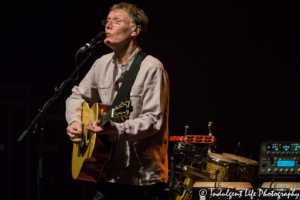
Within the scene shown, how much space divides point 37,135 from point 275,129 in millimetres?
3539

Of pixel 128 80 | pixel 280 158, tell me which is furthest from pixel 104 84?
pixel 280 158

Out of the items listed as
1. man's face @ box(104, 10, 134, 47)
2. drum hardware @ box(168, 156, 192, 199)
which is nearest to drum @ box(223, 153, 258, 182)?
drum hardware @ box(168, 156, 192, 199)

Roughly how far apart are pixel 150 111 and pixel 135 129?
8.1 inches

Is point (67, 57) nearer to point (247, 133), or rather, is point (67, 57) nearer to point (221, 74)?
point (221, 74)

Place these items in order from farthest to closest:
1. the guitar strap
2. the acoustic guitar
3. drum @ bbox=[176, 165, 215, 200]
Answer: drum @ bbox=[176, 165, 215, 200], the guitar strap, the acoustic guitar

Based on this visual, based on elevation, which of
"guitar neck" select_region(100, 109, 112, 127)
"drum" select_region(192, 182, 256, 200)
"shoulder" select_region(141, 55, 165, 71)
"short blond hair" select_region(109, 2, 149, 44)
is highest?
"short blond hair" select_region(109, 2, 149, 44)

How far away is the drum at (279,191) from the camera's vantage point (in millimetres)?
3783

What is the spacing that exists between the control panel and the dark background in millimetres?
756

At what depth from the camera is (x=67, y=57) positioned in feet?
17.9

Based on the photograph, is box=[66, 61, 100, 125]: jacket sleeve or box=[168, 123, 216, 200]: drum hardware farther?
box=[168, 123, 216, 200]: drum hardware

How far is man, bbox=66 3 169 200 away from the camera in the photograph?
2240mm

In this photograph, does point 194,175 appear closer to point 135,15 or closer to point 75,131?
point 75,131

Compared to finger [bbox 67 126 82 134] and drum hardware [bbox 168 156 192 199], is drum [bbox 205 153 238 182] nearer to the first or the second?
drum hardware [bbox 168 156 192 199]

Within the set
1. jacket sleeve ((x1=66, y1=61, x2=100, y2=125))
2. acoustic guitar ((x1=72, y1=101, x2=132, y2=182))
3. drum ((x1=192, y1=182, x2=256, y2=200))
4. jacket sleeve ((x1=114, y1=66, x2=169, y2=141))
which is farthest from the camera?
drum ((x1=192, y1=182, x2=256, y2=200))
